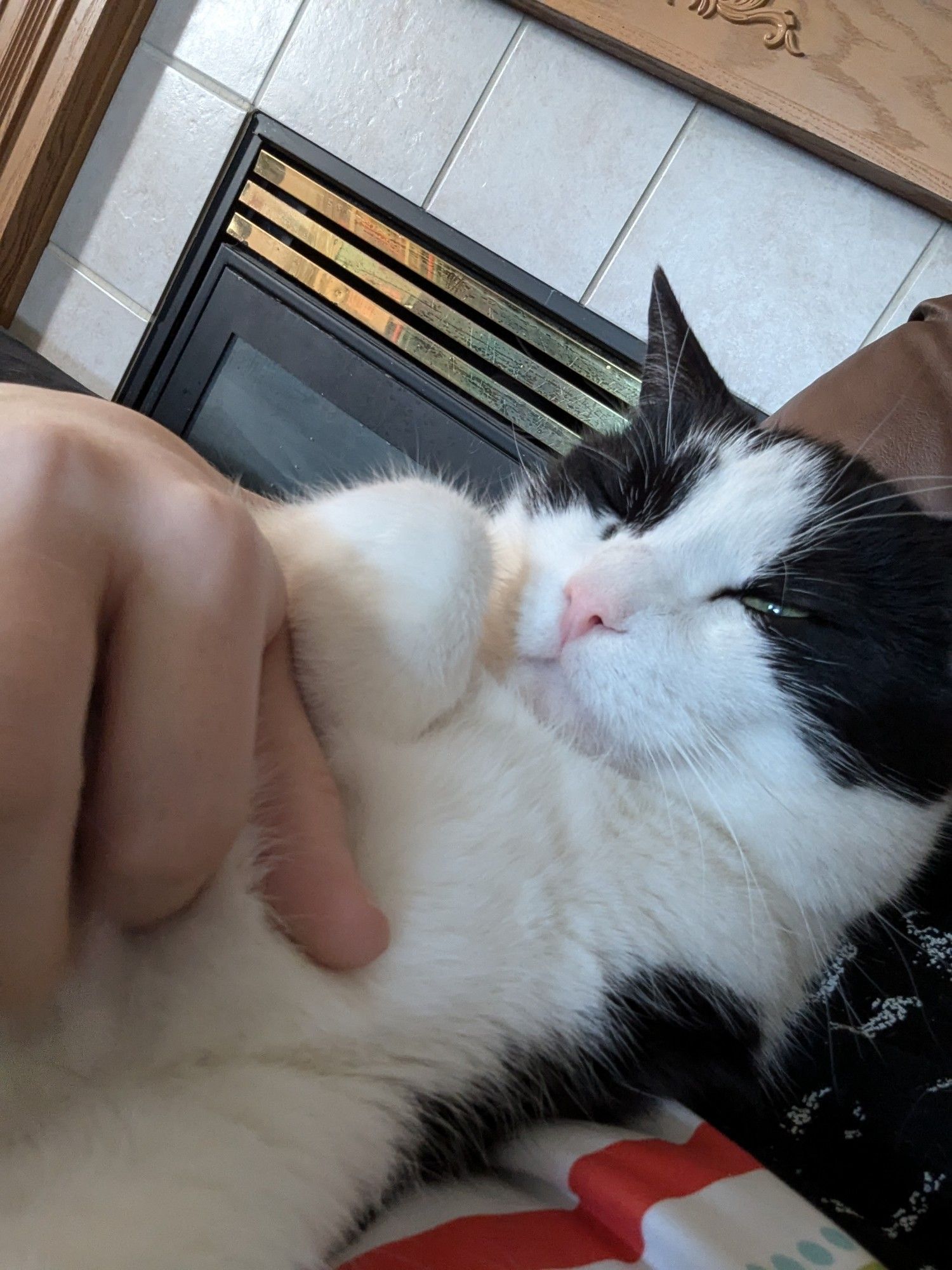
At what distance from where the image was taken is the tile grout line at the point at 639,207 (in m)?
1.68

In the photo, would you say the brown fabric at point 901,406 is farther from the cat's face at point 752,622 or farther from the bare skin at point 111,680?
the bare skin at point 111,680

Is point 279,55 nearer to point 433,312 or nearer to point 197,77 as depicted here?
point 197,77

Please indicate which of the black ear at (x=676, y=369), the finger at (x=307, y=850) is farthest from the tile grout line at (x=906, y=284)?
the finger at (x=307, y=850)

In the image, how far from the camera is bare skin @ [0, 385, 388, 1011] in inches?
11.2

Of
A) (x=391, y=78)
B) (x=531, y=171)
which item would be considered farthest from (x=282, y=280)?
(x=531, y=171)

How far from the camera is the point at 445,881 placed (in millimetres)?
486

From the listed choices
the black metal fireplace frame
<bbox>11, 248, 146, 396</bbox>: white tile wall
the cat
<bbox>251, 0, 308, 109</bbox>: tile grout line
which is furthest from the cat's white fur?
<bbox>11, 248, 146, 396</bbox>: white tile wall

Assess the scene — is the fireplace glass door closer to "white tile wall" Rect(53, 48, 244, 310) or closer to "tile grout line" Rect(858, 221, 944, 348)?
"white tile wall" Rect(53, 48, 244, 310)

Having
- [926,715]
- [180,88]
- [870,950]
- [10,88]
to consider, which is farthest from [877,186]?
[10,88]

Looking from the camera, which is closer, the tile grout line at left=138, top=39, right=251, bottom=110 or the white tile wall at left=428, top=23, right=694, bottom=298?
the white tile wall at left=428, top=23, right=694, bottom=298

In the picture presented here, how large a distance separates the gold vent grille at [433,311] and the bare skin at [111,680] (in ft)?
4.52

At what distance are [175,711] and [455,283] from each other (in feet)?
5.59

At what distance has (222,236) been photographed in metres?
2.09

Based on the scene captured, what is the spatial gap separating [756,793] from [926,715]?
0.15 meters
